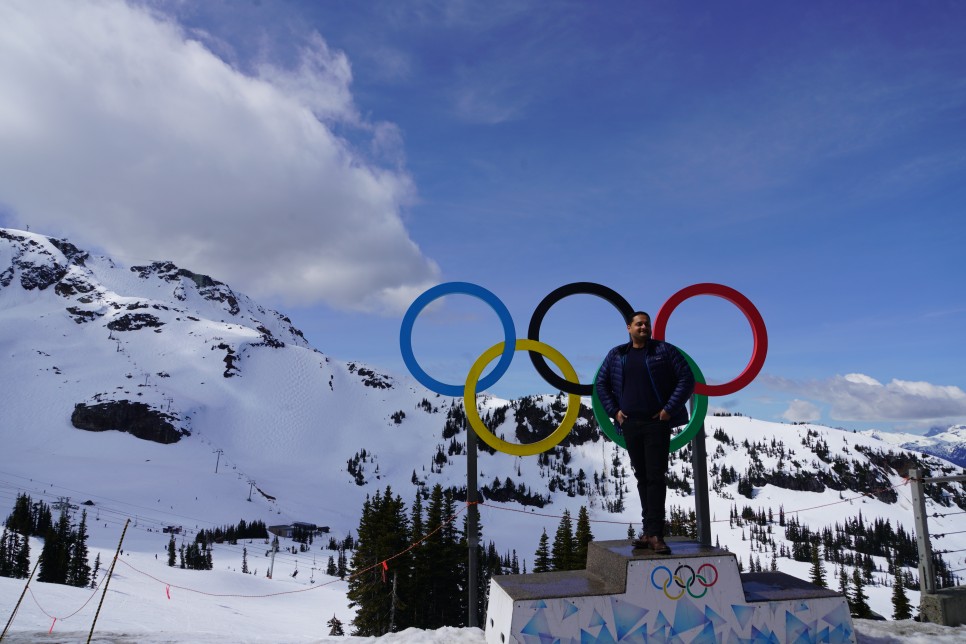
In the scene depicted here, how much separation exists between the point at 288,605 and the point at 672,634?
69.2 metres

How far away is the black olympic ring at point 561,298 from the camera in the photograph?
10.7 meters

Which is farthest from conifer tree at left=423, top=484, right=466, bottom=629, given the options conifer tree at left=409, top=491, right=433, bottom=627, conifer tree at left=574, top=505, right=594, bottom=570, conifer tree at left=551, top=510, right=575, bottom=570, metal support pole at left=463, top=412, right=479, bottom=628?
metal support pole at left=463, top=412, right=479, bottom=628

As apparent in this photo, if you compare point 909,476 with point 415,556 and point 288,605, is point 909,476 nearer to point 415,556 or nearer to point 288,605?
point 415,556

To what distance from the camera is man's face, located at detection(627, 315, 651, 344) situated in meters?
7.74

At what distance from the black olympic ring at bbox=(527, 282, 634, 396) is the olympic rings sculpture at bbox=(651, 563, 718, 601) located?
405cm

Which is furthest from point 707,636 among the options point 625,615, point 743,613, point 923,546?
point 923,546

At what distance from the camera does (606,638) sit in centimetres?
659

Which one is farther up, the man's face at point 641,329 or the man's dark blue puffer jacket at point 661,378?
the man's face at point 641,329

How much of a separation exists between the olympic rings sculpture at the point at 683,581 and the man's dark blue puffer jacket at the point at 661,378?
1.78 m

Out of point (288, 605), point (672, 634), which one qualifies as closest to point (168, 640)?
point (672, 634)

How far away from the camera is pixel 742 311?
10812 millimetres

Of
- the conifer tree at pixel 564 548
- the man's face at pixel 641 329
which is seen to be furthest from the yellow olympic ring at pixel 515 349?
the conifer tree at pixel 564 548

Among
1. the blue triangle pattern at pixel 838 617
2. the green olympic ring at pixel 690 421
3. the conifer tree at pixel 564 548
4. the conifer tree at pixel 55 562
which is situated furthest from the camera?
the conifer tree at pixel 55 562

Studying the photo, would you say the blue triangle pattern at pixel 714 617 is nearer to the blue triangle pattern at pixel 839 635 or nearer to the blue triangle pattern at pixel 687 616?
the blue triangle pattern at pixel 687 616
